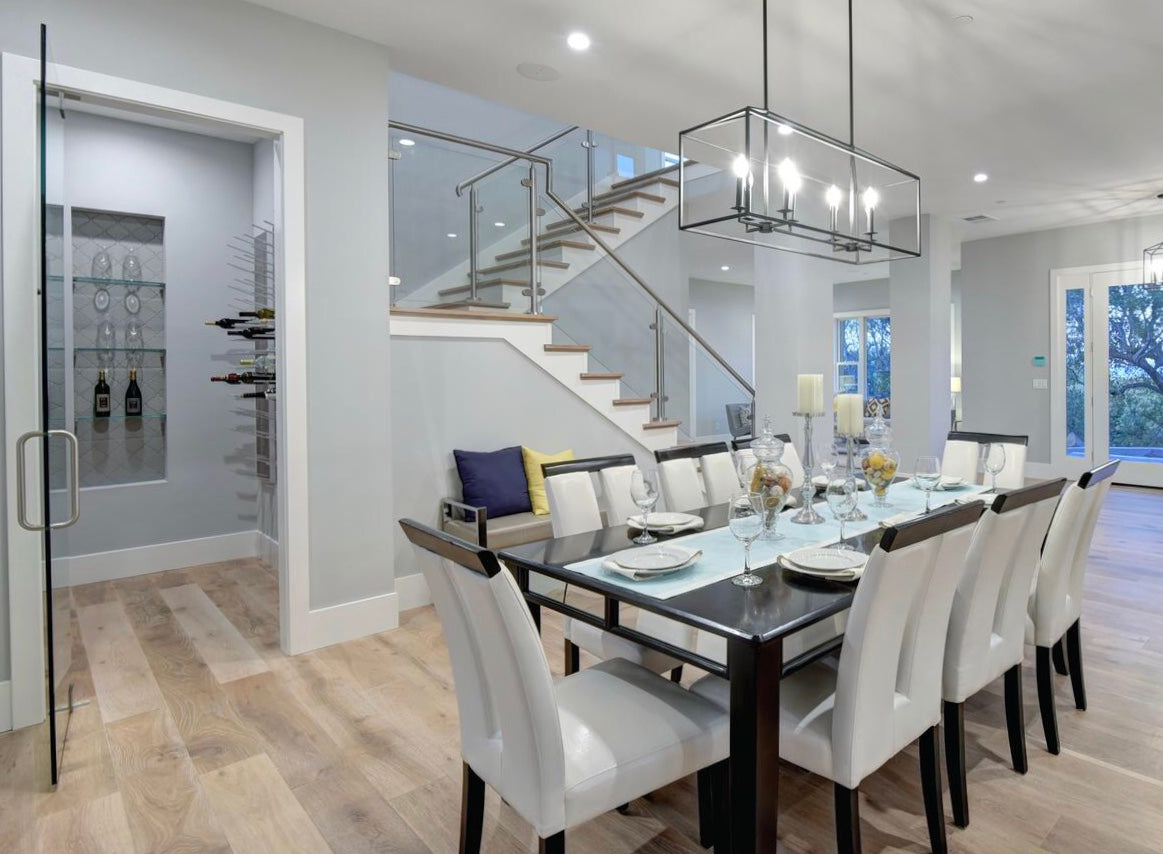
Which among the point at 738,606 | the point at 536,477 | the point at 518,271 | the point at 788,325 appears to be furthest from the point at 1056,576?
the point at 788,325

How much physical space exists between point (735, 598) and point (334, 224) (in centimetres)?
255

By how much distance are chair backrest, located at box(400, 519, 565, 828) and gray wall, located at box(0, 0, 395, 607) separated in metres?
1.91

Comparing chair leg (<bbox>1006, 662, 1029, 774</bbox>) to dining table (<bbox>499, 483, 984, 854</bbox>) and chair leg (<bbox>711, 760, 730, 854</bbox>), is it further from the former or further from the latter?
chair leg (<bbox>711, 760, 730, 854</bbox>)

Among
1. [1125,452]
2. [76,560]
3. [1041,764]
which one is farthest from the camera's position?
[1125,452]

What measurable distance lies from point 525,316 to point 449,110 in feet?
8.32

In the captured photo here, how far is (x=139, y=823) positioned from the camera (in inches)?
77.2

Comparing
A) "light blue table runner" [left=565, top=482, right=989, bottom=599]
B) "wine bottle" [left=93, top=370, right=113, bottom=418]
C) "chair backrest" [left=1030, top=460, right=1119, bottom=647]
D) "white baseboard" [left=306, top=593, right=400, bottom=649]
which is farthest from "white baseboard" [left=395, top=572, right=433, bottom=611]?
"chair backrest" [left=1030, top=460, right=1119, bottom=647]

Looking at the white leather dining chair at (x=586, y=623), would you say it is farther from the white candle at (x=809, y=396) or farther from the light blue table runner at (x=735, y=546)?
the white candle at (x=809, y=396)

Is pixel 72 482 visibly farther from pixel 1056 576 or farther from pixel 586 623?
pixel 1056 576

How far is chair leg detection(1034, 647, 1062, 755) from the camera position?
2262 millimetres

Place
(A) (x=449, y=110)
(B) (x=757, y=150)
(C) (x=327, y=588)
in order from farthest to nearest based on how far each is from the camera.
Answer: (A) (x=449, y=110) < (B) (x=757, y=150) < (C) (x=327, y=588)

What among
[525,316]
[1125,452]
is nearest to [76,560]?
[525,316]

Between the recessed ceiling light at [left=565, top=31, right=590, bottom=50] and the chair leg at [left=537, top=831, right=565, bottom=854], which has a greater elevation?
the recessed ceiling light at [left=565, top=31, right=590, bottom=50]

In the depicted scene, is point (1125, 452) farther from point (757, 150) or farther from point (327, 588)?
point (327, 588)
